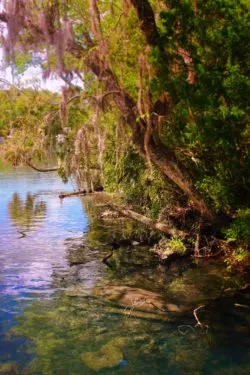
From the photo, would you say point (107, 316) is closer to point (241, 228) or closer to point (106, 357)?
point (106, 357)

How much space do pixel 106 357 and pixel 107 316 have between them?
7.25 feet

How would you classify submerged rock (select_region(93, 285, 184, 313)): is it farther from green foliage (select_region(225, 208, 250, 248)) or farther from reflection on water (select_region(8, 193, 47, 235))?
reflection on water (select_region(8, 193, 47, 235))

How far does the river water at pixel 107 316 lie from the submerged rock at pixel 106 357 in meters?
0.02

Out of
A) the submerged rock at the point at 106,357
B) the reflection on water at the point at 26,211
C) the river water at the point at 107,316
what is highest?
the reflection on water at the point at 26,211

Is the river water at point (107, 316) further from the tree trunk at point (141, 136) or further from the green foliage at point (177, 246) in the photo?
the tree trunk at point (141, 136)

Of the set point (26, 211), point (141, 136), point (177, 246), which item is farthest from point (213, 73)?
point (26, 211)

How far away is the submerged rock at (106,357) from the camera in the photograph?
9.26 meters

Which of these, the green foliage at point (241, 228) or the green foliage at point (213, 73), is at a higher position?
the green foliage at point (213, 73)

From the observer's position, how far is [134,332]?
1074cm

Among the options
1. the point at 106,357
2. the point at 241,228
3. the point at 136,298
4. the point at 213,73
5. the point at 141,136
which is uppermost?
the point at 213,73

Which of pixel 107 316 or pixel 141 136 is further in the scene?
pixel 141 136

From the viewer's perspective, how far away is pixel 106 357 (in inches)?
376

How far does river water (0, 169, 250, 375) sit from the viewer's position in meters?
9.37

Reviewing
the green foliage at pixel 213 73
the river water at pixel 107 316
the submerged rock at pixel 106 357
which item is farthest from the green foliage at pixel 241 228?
the submerged rock at pixel 106 357
